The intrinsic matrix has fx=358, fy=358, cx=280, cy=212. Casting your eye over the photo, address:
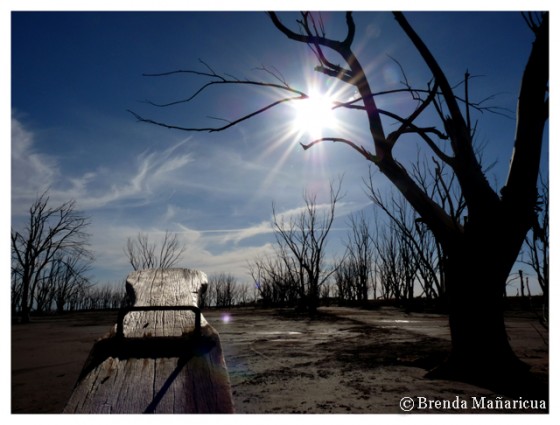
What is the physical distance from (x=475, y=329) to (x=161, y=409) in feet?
9.31

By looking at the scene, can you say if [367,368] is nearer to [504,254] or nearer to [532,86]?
[504,254]

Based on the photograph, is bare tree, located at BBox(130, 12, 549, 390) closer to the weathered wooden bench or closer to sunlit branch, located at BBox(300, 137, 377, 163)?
sunlit branch, located at BBox(300, 137, 377, 163)

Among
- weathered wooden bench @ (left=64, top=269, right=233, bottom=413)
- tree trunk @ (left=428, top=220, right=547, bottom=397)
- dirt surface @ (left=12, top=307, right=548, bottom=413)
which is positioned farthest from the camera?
tree trunk @ (left=428, top=220, right=547, bottom=397)

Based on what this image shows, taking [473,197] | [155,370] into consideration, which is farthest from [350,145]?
[155,370]

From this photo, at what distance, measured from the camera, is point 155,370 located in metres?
1.05

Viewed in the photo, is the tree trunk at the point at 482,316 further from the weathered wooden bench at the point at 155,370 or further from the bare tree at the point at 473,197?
the weathered wooden bench at the point at 155,370

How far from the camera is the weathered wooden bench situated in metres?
0.97

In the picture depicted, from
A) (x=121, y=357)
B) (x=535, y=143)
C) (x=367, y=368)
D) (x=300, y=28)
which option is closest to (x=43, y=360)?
(x=367, y=368)

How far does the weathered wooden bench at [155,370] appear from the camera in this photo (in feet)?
3.17

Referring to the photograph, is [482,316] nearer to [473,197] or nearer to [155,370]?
[473,197]

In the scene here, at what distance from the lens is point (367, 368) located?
11.0 feet

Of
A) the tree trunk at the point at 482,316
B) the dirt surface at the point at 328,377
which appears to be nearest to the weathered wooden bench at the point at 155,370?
the dirt surface at the point at 328,377

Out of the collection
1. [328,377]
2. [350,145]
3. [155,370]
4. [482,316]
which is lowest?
[328,377]

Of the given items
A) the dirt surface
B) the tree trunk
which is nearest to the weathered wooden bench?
the dirt surface
